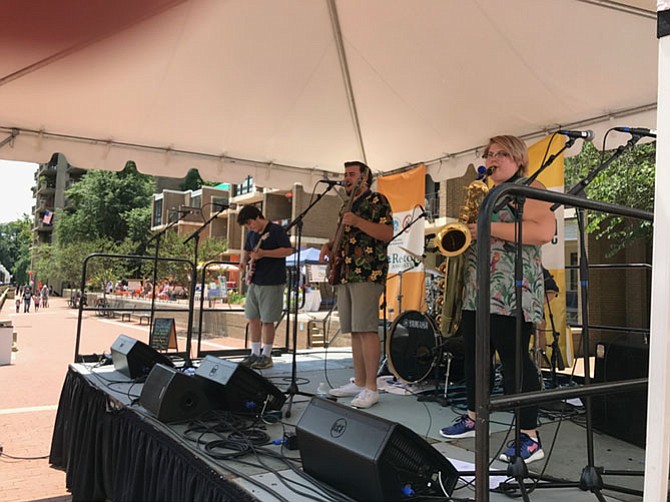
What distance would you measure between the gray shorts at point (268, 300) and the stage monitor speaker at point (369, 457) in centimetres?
261

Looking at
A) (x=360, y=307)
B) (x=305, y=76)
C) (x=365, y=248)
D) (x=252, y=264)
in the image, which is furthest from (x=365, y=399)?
(x=305, y=76)

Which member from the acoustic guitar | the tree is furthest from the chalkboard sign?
the tree

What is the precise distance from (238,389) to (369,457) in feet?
4.62

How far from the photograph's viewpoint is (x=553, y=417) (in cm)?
323

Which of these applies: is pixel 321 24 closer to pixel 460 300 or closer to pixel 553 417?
pixel 460 300

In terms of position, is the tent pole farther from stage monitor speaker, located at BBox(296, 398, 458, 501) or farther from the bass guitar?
stage monitor speaker, located at BBox(296, 398, 458, 501)

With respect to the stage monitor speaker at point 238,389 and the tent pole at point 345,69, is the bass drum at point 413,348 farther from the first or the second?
the tent pole at point 345,69

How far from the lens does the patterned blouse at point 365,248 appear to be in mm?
3240

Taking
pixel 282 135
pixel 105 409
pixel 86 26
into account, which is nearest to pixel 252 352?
pixel 105 409

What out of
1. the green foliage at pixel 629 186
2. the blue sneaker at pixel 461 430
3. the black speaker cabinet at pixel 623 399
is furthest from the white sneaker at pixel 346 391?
the green foliage at pixel 629 186

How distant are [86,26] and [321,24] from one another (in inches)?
60.7

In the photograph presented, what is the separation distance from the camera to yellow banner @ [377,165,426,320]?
5574mm

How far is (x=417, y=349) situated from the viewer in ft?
13.1

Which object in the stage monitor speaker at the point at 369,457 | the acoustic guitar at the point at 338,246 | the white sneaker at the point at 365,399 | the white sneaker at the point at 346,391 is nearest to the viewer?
the stage monitor speaker at the point at 369,457
